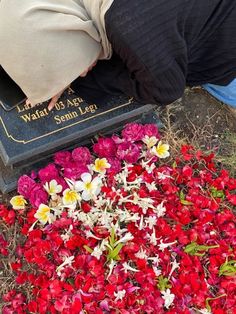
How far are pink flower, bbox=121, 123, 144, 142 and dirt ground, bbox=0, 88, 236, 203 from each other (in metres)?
0.23

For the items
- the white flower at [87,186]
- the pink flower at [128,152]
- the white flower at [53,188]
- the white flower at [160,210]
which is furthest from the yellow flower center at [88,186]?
the white flower at [160,210]

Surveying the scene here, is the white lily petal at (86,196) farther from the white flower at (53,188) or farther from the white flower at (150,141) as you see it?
the white flower at (150,141)

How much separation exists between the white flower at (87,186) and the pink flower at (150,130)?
428 mm

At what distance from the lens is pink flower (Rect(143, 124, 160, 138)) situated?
2619 mm

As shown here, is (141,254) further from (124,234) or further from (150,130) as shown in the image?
(150,130)

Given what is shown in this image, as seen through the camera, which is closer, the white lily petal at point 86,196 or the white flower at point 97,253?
the white flower at point 97,253

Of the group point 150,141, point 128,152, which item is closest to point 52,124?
point 128,152

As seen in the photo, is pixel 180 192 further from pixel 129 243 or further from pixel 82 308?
pixel 82 308

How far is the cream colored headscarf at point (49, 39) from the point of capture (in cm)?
175

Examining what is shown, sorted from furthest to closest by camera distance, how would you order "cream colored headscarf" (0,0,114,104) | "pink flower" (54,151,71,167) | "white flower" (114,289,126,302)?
"pink flower" (54,151,71,167)
"white flower" (114,289,126,302)
"cream colored headscarf" (0,0,114,104)

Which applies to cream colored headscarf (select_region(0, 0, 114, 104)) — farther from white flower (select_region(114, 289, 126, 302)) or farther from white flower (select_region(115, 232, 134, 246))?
white flower (select_region(114, 289, 126, 302))

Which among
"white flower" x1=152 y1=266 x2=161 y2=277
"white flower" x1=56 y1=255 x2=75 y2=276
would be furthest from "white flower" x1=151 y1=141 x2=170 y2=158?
"white flower" x1=56 y1=255 x2=75 y2=276

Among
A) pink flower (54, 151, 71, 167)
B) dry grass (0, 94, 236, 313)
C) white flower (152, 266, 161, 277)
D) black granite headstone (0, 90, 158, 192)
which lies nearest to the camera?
white flower (152, 266, 161, 277)

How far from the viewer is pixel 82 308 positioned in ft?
6.99
